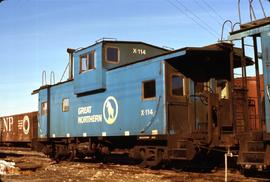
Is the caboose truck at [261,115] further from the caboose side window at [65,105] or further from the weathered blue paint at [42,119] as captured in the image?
the weathered blue paint at [42,119]

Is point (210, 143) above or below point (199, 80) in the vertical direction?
below

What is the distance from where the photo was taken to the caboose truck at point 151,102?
12.4 m

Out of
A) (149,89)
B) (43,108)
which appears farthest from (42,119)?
(149,89)

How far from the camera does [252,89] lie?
14438 mm

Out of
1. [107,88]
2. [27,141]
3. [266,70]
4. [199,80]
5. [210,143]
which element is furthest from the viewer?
[27,141]

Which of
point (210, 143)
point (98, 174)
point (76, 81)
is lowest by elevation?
point (98, 174)

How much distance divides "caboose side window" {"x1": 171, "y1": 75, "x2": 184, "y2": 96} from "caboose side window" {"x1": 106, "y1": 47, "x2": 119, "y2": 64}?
383 cm

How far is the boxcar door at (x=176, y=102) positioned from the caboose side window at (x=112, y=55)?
379cm

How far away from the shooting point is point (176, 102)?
1310 centimetres

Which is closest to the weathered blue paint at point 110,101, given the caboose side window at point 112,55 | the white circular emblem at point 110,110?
the white circular emblem at point 110,110

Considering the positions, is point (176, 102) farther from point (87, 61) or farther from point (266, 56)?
point (87, 61)

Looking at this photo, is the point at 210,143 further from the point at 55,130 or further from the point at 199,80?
the point at 55,130

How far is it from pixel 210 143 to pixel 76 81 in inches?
305

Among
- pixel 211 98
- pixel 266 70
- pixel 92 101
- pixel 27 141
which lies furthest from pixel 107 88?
pixel 27 141
